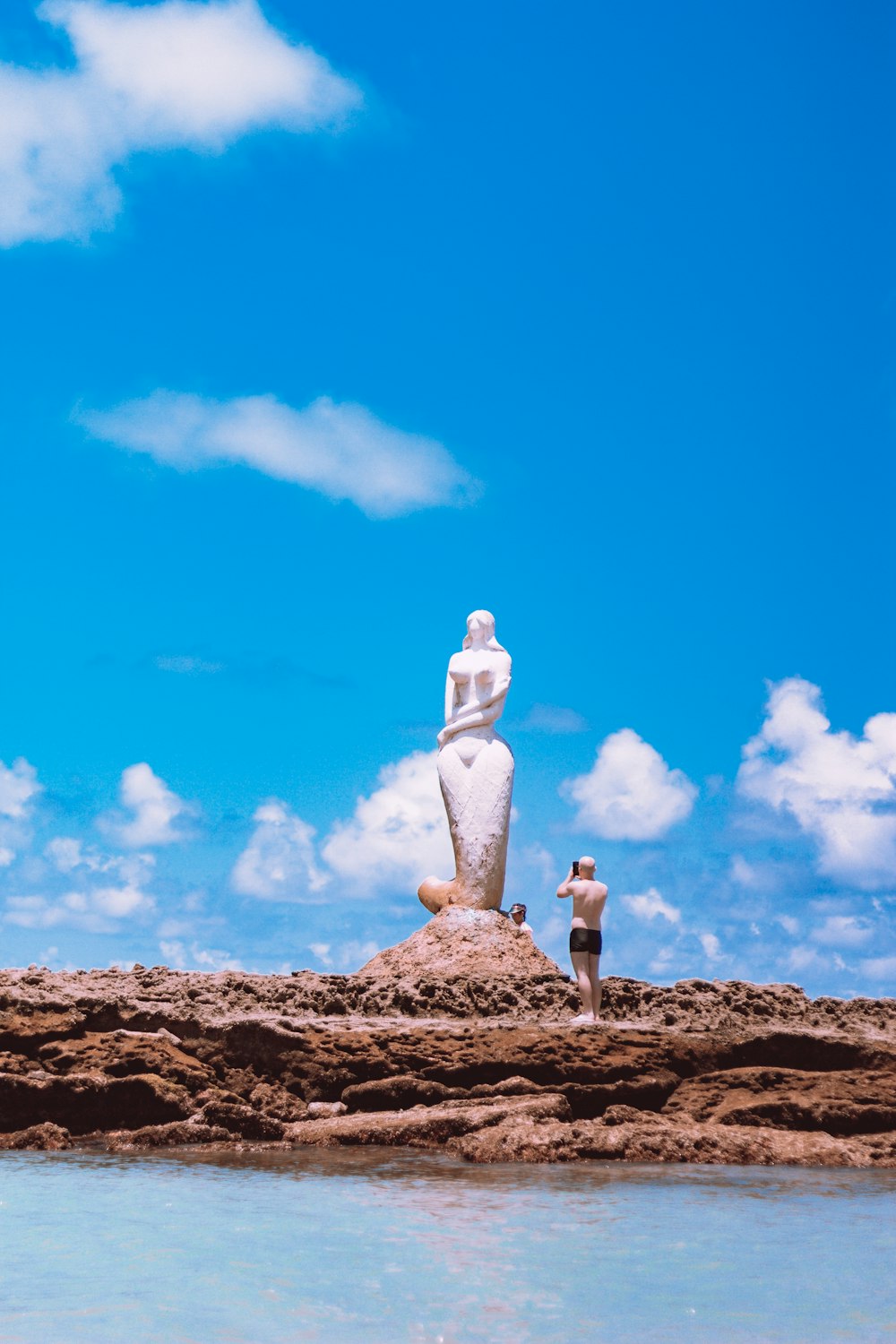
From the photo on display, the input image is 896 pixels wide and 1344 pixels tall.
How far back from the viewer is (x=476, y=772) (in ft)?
50.8

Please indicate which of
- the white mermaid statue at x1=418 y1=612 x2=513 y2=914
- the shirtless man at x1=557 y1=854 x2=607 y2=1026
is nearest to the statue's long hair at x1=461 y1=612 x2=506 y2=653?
the white mermaid statue at x1=418 y1=612 x2=513 y2=914

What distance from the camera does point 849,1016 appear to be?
12.6 metres

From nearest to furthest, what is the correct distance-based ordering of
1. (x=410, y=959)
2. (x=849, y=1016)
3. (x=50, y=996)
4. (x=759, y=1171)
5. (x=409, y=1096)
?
(x=759, y=1171) < (x=409, y=1096) < (x=50, y=996) < (x=849, y=1016) < (x=410, y=959)

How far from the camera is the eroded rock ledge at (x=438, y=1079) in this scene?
32.1 ft

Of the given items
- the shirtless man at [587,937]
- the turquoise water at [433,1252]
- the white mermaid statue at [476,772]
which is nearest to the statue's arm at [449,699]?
the white mermaid statue at [476,772]

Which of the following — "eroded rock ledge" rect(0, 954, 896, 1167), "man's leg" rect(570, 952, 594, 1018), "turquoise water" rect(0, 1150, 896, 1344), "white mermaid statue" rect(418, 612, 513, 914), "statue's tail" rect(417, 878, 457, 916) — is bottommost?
"turquoise water" rect(0, 1150, 896, 1344)

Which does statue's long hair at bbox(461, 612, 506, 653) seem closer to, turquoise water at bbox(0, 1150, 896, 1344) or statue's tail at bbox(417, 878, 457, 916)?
statue's tail at bbox(417, 878, 457, 916)

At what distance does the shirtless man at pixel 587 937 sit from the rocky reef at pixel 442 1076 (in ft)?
0.89

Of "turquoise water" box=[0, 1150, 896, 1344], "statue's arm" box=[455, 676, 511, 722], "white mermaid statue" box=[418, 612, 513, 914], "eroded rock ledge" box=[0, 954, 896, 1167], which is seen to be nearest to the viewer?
"turquoise water" box=[0, 1150, 896, 1344]

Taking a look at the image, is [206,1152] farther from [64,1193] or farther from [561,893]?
[561,893]

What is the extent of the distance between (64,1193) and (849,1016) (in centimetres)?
769

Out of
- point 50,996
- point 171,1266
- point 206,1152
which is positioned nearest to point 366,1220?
point 171,1266

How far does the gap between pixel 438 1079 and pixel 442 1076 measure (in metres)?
0.04

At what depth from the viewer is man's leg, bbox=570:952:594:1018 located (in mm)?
11703
